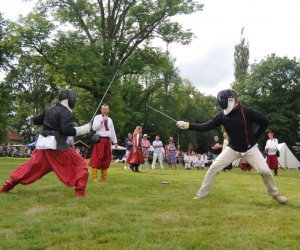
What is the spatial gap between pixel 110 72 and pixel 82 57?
10.4 ft

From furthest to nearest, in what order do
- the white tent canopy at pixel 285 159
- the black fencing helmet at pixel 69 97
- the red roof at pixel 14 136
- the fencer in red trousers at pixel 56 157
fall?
1. the red roof at pixel 14 136
2. the white tent canopy at pixel 285 159
3. the black fencing helmet at pixel 69 97
4. the fencer in red trousers at pixel 56 157

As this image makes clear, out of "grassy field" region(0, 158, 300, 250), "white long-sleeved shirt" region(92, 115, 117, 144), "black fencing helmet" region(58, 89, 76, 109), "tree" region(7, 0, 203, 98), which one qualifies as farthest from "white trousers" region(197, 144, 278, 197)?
"tree" region(7, 0, 203, 98)

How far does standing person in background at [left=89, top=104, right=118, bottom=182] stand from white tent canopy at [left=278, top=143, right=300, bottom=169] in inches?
1282

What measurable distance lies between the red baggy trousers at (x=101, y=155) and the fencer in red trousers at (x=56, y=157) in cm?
309

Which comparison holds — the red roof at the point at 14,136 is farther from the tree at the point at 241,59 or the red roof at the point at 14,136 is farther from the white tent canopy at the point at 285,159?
the white tent canopy at the point at 285,159

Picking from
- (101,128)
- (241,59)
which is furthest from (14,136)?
(101,128)

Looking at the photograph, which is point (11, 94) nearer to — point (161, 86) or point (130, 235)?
point (161, 86)

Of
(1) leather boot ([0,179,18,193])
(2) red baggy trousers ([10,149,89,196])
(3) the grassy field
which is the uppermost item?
(2) red baggy trousers ([10,149,89,196])

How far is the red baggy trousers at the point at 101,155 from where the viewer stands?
11.8m

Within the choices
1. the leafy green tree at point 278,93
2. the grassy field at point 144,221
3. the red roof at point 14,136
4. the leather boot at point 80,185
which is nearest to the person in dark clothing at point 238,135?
the grassy field at point 144,221

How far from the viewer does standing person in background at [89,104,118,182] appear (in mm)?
11812

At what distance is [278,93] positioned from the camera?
186ft

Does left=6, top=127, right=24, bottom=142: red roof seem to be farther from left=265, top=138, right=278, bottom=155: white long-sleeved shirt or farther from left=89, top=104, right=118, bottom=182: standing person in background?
left=89, top=104, right=118, bottom=182: standing person in background

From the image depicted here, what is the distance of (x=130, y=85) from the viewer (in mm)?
60594
